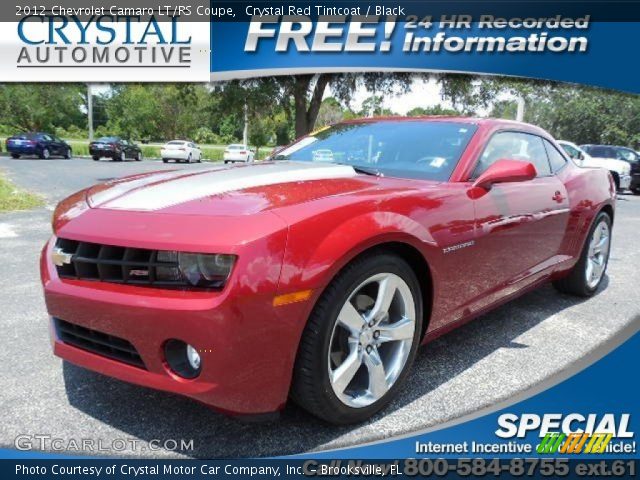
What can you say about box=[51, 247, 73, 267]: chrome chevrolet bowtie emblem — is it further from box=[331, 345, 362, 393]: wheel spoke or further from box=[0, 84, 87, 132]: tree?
box=[0, 84, 87, 132]: tree

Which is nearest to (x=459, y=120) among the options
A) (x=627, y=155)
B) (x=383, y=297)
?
(x=383, y=297)

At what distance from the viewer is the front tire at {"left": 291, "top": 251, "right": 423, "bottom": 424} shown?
204 centimetres

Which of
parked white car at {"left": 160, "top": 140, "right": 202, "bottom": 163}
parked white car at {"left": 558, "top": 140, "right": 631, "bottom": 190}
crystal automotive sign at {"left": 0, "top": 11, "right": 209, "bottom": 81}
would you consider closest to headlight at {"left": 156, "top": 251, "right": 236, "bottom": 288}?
crystal automotive sign at {"left": 0, "top": 11, "right": 209, "bottom": 81}

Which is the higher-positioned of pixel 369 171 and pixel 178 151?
pixel 369 171

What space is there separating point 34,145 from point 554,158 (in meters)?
26.2

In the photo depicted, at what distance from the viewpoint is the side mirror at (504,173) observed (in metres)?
2.85

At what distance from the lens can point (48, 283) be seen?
2199mm

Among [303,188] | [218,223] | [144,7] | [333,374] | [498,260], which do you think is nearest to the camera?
[218,223]

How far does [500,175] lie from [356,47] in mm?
7428

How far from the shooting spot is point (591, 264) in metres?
4.41

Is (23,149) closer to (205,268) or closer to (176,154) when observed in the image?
(176,154)

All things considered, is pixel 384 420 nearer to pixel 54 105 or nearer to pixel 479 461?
pixel 479 461

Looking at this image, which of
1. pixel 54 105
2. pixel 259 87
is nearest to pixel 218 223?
pixel 259 87

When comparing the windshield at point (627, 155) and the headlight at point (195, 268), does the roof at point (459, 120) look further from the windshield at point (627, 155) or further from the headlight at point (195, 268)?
the windshield at point (627, 155)
